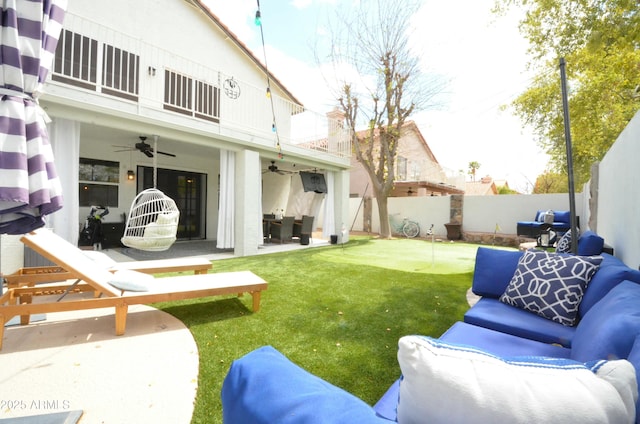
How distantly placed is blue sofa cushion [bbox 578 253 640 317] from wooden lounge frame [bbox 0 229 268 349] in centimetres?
277

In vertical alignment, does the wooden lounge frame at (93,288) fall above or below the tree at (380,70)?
below

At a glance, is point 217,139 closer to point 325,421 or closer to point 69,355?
point 69,355

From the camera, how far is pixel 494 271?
2.64 m

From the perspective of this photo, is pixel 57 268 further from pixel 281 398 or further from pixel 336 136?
pixel 336 136

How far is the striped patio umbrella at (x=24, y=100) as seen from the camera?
1.25 m

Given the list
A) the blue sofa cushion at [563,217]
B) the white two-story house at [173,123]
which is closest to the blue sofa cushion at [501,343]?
the white two-story house at [173,123]

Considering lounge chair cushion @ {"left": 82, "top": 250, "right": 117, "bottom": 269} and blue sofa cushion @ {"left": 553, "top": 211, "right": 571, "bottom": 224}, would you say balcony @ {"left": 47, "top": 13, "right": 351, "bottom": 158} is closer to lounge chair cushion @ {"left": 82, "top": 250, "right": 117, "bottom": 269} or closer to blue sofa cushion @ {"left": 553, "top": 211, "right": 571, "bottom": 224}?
→ lounge chair cushion @ {"left": 82, "top": 250, "right": 117, "bottom": 269}

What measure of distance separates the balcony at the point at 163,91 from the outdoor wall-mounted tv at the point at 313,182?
3.29 ft

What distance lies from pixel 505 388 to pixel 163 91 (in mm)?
8711

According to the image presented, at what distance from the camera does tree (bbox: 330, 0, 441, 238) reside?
10.1 m

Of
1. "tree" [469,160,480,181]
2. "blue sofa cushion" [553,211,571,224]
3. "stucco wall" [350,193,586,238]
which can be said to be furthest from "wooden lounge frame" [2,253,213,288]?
"tree" [469,160,480,181]

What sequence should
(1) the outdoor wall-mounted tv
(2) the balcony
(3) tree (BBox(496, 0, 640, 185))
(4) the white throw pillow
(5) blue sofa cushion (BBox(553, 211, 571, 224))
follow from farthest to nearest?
(1) the outdoor wall-mounted tv → (5) blue sofa cushion (BBox(553, 211, 571, 224)) → (2) the balcony → (3) tree (BBox(496, 0, 640, 185)) → (4) the white throw pillow

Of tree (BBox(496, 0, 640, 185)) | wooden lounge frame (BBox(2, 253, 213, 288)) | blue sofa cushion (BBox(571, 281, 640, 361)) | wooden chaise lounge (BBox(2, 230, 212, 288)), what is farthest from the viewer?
tree (BBox(496, 0, 640, 185))

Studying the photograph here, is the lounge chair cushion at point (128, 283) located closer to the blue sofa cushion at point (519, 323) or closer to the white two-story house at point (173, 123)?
the blue sofa cushion at point (519, 323)
